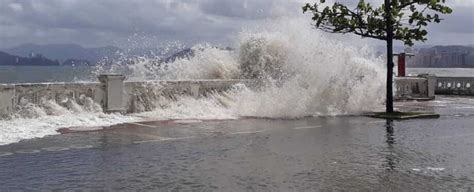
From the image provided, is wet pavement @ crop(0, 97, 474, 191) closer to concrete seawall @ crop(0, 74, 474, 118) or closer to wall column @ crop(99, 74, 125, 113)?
wall column @ crop(99, 74, 125, 113)

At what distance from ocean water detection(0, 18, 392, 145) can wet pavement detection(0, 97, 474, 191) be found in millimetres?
1674

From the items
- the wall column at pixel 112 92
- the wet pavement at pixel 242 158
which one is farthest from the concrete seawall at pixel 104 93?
the wet pavement at pixel 242 158

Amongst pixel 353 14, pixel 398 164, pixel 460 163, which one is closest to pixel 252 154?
pixel 398 164

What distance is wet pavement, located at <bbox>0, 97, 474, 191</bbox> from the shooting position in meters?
9.08

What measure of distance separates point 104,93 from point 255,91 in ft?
19.3

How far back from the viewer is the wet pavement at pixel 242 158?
9.08 meters

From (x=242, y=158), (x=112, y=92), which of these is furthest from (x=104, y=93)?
(x=242, y=158)

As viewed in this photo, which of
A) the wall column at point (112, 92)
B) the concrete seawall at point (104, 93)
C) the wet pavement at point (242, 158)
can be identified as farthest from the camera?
the wall column at point (112, 92)

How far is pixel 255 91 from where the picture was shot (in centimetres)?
2164

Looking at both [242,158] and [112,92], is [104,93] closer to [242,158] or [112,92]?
[112,92]

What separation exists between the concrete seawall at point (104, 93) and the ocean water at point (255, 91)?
4.9 inches

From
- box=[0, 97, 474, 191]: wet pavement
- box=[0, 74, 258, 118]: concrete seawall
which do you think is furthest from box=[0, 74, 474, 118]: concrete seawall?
box=[0, 97, 474, 191]: wet pavement

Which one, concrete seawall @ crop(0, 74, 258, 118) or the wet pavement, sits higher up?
concrete seawall @ crop(0, 74, 258, 118)

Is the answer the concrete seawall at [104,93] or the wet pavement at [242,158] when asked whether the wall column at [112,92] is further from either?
the wet pavement at [242,158]
